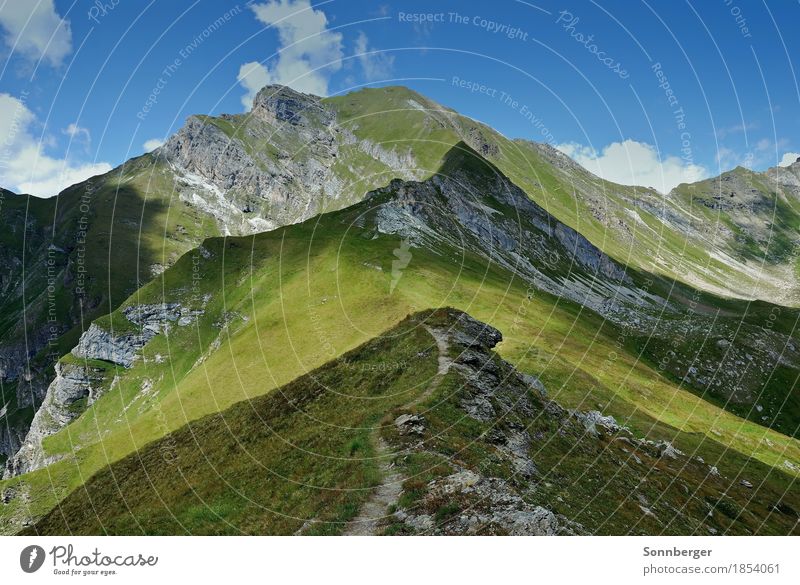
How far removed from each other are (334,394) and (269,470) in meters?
7.35

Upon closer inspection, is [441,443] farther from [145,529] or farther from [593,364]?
[593,364]

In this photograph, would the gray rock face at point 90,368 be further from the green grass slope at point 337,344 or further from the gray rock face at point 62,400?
the green grass slope at point 337,344

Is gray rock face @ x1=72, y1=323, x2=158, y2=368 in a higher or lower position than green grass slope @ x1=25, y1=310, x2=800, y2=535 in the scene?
higher

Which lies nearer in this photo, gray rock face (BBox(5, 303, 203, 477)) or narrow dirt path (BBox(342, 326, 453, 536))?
narrow dirt path (BBox(342, 326, 453, 536))

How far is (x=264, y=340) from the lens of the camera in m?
85.4

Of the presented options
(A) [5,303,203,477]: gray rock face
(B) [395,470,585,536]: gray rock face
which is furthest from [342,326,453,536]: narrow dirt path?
(A) [5,303,203,477]: gray rock face

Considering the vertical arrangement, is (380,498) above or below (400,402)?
below

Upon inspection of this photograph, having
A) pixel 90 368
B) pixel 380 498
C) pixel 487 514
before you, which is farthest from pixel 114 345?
pixel 487 514

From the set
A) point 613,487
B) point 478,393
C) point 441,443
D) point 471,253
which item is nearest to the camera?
point 441,443

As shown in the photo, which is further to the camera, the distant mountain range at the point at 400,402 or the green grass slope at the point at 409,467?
the distant mountain range at the point at 400,402

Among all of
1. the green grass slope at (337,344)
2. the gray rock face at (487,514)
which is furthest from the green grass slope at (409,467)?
the green grass slope at (337,344)

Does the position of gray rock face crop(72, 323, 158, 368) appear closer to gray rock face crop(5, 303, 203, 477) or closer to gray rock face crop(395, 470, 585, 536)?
gray rock face crop(5, 303, 203, 477)

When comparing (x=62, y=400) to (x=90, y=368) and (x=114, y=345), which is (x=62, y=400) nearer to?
(x=90, y=368)

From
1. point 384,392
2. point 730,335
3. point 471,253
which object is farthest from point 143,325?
point 730,335
